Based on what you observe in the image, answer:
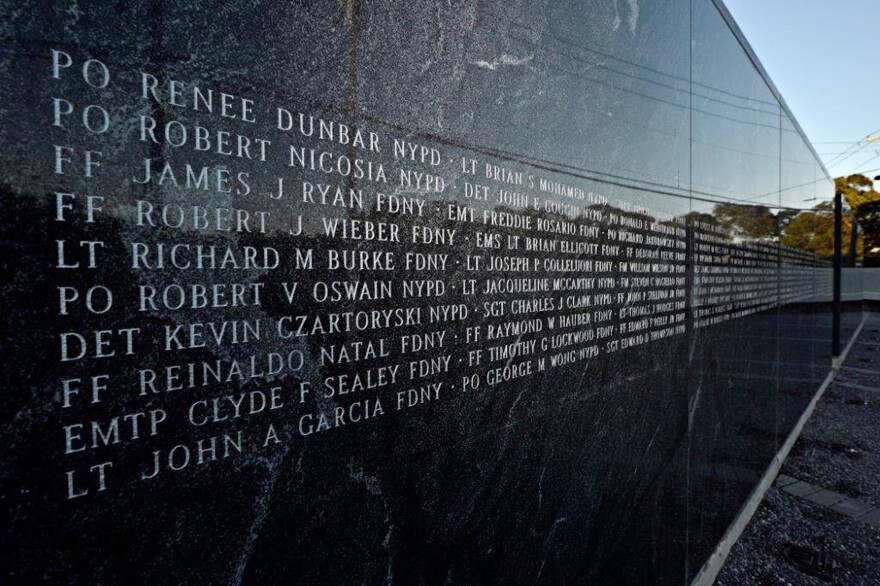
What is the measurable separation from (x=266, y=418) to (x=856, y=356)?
1913cm

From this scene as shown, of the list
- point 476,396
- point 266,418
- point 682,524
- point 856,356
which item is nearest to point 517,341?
point 476,396

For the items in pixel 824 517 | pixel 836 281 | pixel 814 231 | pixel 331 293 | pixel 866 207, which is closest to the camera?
pixel 331 293

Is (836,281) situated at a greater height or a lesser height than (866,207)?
lesser

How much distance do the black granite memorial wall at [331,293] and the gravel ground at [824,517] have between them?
171 centimetres

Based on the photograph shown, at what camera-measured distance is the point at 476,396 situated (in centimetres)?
191

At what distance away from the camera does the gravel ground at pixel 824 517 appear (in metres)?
3.95

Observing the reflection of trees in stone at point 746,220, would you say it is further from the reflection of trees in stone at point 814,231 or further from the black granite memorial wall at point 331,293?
the black granite memorial wall at point 331,293

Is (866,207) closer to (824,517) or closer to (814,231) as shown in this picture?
(814,231)

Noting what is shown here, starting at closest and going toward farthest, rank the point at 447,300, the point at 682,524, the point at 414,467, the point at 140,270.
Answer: the point at 140,270
the point at 414,467
the point at 447,300
the point at 682,524

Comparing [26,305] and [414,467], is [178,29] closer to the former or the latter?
[26,305]

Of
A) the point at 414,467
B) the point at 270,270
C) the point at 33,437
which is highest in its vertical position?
the point at 270,270

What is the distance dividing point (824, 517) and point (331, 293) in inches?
234

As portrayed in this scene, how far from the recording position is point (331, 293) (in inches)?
56.0

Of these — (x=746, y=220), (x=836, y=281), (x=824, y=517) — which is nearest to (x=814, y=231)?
(x=836, y=281)
